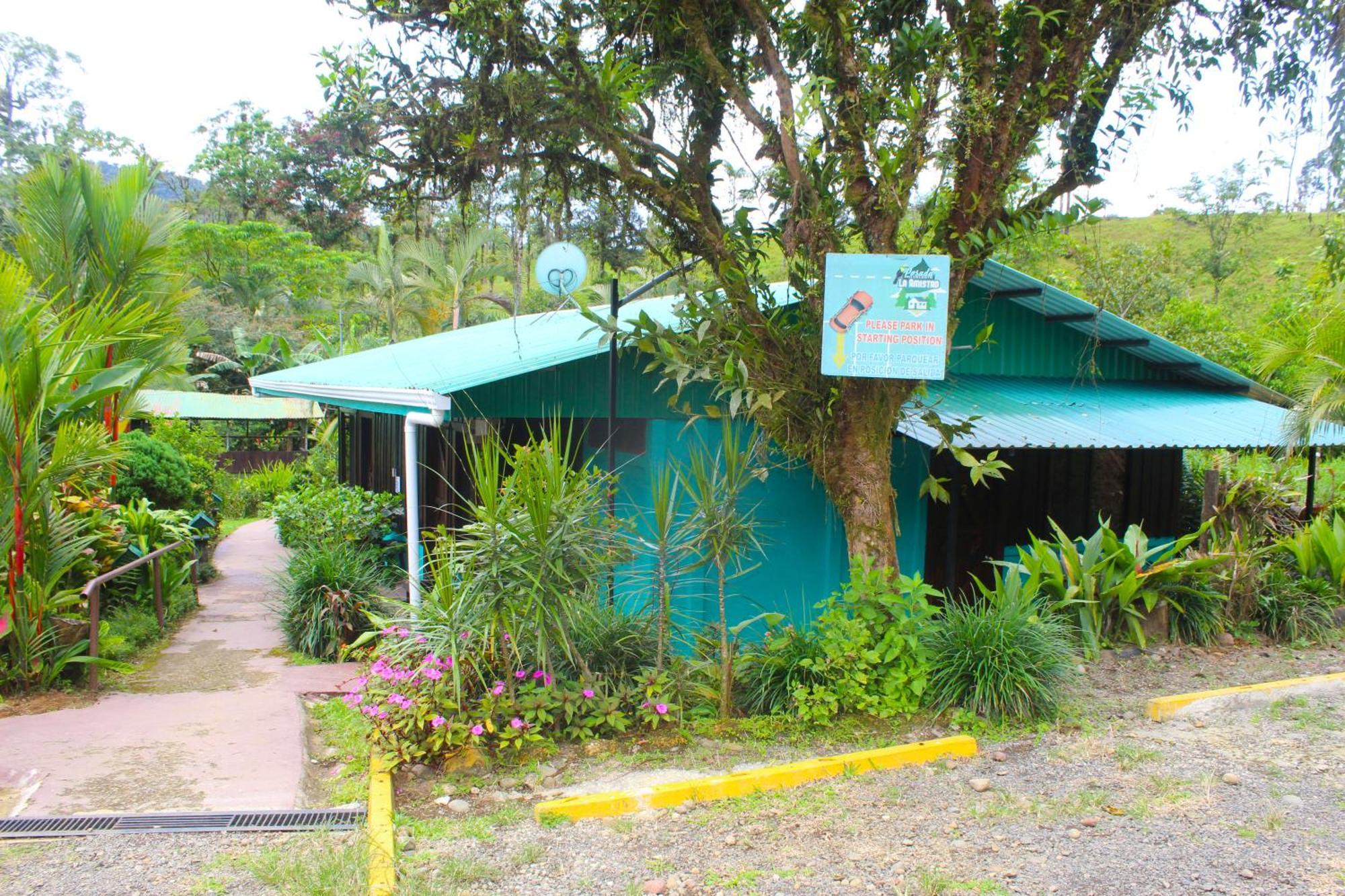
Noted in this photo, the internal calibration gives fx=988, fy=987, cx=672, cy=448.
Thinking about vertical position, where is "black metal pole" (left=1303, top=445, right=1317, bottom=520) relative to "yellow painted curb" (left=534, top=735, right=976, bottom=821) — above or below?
above

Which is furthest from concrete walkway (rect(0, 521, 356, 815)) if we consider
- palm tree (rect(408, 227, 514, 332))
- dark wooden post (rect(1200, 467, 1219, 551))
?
palm tree (rect(408, 227, 514, 332))

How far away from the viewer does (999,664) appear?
5.89 metres

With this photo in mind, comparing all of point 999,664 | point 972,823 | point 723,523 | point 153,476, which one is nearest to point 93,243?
point 153,476

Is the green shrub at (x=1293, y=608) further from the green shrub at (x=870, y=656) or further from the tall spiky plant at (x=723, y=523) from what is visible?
the tall spiky plant at (x=723, y=523)

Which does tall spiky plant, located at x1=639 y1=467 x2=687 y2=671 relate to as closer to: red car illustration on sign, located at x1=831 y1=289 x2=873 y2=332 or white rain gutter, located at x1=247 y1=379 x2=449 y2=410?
red car illustration on sign, located at x1=831 y1=289 x2=873 y2=332

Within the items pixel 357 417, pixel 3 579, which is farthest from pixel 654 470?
pixel 357 417

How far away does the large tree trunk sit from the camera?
6.44m

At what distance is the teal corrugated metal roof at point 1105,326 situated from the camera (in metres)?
8.67

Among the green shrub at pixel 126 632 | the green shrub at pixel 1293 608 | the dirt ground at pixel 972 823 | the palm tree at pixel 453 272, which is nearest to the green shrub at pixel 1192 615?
the green shrub at pixel 1293 608

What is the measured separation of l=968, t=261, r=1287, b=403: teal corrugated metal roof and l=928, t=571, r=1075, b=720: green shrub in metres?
3.22

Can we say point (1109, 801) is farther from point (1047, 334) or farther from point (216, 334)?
point (216, 334)

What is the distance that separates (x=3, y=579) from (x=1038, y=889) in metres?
6.51

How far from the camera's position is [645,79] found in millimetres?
Result: 6910

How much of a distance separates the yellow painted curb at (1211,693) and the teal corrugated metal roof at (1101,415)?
1892 millimetres
